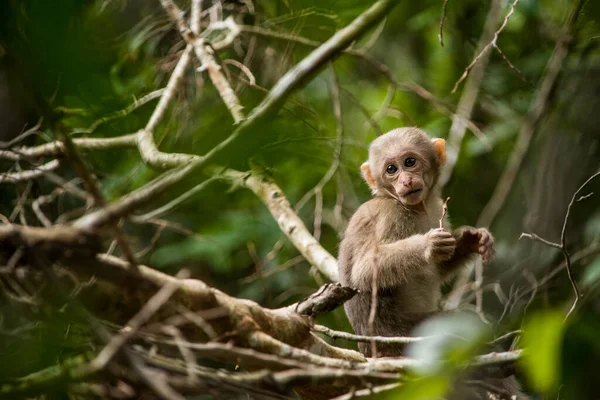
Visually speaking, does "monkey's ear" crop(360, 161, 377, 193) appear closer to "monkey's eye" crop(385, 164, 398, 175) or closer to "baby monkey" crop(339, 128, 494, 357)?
"baby monkey" crop(339, 128, 494, 357)

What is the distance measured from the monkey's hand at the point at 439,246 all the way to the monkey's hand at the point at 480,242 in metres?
0.33

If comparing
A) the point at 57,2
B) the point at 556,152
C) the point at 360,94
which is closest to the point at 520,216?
the point at 556,152

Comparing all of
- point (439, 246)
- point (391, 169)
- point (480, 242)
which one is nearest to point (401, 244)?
point (439, 246)

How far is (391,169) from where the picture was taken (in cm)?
559

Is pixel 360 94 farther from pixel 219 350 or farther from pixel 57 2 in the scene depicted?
pixel 57 2

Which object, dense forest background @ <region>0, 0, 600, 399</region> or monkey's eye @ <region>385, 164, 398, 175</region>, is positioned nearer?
dense forest background @ <region>0, 0, 600, 399</region>

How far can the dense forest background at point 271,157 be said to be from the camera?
1967mm

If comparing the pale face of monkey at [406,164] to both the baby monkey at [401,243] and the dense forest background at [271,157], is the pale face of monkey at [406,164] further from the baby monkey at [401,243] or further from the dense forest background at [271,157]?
the dense forest background at [271,157]

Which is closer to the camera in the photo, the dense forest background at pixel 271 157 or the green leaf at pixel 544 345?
the green leaf at pixel 544 345

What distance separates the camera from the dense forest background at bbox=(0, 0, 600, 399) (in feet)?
6.45

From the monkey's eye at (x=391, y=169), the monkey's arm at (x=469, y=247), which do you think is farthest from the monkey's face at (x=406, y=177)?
the monkey's arm at (x=469, y=247)

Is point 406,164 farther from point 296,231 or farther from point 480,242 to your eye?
point 296,231

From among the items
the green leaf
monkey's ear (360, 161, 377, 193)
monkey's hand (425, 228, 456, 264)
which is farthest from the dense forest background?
monkey's hand (425, 228, 456, 264)

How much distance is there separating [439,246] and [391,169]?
1.09 meters
